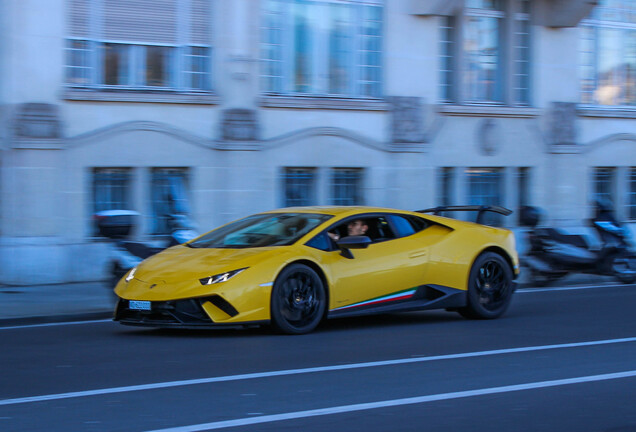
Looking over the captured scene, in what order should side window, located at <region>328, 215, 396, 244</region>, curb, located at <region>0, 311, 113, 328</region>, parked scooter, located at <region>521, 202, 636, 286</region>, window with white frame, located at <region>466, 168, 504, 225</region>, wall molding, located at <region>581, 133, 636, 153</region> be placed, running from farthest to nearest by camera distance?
wall molding, located at <region>581, 133, 636, 153</region>
window with white frame, located at <region>466, 168, 504, 225</region>
parked scooter, located at <region>521, 202, 636, 286</region>
curb, located at <region>0, 311, 113, 328</region>
side window, located at <region>328, 215, 396, 244</region>

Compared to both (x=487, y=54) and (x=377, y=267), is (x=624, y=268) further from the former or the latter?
(x=377, y=267)

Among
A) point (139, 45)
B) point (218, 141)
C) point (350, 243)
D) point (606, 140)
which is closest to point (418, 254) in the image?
point (350, 243)

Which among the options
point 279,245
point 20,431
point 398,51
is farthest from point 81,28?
point 20,431

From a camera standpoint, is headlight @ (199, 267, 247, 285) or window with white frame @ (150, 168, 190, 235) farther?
window with white frame @ (150, 168, 190, 235)

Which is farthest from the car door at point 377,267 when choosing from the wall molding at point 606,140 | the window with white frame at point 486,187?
the wall molding at point 606,140

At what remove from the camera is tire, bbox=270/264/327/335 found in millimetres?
8758

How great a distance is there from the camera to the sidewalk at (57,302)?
10727 millimetres

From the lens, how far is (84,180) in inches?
603

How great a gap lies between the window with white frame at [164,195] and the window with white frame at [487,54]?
6060 mm

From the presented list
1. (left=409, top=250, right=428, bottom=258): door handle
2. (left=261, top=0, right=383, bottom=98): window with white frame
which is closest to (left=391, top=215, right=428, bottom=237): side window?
(left=409, top=250, right=428, bottom=258): door handle

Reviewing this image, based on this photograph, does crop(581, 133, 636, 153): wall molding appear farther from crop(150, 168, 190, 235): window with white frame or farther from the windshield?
the windshield

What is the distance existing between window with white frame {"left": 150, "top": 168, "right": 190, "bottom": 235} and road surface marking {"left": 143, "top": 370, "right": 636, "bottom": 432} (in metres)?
10.3

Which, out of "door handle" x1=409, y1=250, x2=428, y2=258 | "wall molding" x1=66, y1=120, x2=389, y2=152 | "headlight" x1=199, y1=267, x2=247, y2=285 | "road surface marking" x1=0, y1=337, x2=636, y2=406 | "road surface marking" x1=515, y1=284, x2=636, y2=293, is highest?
"wall molding" x1=66, y1=120, x2=389, y2=152

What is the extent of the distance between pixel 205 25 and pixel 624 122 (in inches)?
403
